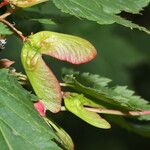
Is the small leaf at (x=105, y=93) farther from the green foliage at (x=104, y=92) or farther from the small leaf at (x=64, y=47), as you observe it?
the small leaf at (x=64, y=47)

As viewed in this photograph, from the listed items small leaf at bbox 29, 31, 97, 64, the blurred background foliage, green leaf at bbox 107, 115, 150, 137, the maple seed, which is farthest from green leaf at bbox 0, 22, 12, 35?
the blurred background foliage

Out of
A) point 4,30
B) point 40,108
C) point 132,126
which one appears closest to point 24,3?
point 4,30

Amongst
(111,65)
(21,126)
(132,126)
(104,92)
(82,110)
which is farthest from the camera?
(111,65)

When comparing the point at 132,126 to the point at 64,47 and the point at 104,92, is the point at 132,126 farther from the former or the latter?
the point at 64,47

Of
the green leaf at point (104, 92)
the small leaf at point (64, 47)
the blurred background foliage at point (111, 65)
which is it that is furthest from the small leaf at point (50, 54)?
the blurred background foliage at point (111, 65)

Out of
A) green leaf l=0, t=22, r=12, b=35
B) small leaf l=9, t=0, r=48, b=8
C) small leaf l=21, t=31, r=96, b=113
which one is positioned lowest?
small leaf l=21, t=31, r=96, b=113

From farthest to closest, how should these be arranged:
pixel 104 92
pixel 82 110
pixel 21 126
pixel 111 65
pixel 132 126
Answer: pixel 111 65
pixel 132 126
pixel 104 92
pixel 82 110
pixel 21 126

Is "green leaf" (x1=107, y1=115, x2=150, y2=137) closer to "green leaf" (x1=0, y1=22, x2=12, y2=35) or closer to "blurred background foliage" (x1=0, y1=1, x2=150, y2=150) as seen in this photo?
"green leaf" (x1=0, y1=22, x2=12, y2=35)
